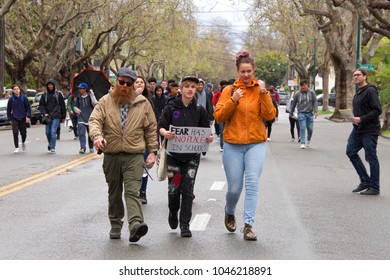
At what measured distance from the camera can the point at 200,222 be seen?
952 cm

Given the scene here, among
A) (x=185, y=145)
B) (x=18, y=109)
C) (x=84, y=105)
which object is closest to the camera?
(x=185, y=145)

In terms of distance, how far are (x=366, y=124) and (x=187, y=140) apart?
4.57 metres

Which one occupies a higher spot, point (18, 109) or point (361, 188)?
point (18, 109)

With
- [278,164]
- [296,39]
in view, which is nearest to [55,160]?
[278,164]

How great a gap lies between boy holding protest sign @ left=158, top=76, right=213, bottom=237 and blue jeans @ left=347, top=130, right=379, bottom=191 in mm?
4303

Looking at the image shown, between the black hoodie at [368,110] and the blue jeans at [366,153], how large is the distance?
114mm

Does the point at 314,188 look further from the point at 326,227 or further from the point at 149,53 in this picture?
the point at 149,53

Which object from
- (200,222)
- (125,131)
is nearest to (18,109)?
(200,222)

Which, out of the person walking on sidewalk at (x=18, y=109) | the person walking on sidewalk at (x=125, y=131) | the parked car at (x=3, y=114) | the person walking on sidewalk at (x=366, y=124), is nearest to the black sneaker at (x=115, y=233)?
the person walking on sidewalk at (x=125, y=131)

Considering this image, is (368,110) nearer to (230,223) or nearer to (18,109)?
(230,223)

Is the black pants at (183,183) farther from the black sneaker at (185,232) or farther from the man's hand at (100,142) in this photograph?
the man's hand at (100,142)

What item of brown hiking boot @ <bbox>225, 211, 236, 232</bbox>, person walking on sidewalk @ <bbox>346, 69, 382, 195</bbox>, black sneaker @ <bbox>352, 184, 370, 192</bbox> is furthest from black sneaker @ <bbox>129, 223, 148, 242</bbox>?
black sneaker @ <bbox>352, 184, 370, 192</bbox>

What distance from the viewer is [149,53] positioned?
229 ft

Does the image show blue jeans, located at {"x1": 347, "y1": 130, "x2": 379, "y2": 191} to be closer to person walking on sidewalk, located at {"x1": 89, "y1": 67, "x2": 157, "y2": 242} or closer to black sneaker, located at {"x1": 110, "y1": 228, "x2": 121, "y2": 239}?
person walking on sidewalk, located at {"x1": 89, "y1": 67, "x2": 157, "y2": 242}
